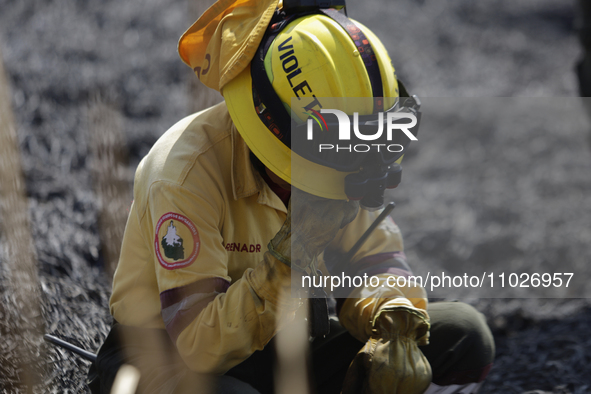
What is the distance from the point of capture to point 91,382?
1894 mm

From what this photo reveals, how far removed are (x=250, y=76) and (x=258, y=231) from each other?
48cm

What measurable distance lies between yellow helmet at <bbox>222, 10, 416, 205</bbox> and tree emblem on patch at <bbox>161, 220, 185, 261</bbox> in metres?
0.32

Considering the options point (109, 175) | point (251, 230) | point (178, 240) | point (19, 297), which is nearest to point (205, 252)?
point (178, 240)

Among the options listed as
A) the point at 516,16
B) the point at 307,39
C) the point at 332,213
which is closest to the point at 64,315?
the point at 332,213

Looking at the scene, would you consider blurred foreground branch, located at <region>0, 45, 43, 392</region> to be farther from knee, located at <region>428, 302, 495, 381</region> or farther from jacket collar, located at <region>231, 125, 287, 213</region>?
knee, located at <region>428, 302, 495, 381</region>

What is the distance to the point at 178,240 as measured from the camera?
1579 mm

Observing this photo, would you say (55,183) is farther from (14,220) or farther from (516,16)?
(516,16)

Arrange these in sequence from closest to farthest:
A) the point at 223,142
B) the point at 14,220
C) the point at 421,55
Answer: the point at 223,142 → the point at 14,220 → the point at 421,55

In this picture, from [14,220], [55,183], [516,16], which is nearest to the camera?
[14,220]

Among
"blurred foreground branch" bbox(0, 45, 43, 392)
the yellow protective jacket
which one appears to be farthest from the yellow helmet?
"blurred foreground branch" bbox(0, 45, 43, 392)

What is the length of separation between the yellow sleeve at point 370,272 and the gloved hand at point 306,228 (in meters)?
0.37

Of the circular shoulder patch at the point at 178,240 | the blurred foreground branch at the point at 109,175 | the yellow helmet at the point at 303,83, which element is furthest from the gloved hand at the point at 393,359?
the blurred foreground branch at the point at 109,175

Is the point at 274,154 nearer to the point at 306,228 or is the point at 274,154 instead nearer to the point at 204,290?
the point at 306,228

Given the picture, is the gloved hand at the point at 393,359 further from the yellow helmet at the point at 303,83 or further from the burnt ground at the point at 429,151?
the burnt ground at the point at 429,151
